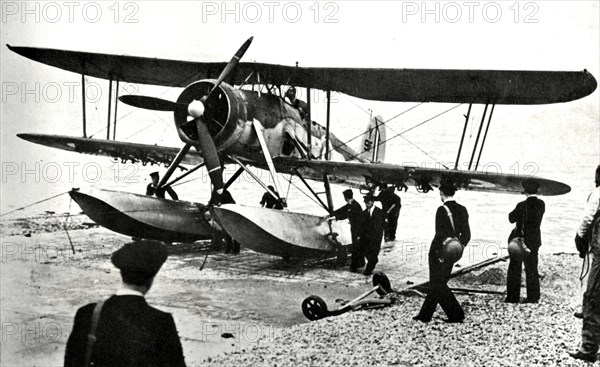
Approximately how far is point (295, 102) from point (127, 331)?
6.85 metres

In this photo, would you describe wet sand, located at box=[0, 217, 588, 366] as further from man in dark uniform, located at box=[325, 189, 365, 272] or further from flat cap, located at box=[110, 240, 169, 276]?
flat cap, located at box=[110, 240, 169, 276]

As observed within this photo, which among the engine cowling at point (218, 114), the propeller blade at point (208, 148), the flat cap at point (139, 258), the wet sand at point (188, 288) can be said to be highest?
the engine cowling at point (218, 114)

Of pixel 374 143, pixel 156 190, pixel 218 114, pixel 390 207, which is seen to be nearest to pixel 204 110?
pixel 218 114

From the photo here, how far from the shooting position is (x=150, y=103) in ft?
22.1

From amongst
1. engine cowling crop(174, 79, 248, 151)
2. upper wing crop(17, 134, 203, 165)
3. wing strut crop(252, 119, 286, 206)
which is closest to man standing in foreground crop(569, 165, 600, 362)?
wing strut crop(252, 119, 286, 206)

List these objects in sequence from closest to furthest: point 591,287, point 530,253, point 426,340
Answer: point 591,287 → point 426,340 → point 530,253

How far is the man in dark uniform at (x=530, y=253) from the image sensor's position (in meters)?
5.35

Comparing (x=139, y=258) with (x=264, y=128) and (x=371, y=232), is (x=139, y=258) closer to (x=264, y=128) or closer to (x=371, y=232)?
(x=371, y=232)

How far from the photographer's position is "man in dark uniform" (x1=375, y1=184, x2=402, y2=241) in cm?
1053

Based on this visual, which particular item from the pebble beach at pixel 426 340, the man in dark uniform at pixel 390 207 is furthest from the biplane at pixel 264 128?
the pebble beach at pixel 426 340

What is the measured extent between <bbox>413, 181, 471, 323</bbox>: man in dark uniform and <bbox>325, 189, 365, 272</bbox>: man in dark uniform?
8.91 ft

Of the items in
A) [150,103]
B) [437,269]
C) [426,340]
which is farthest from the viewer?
[150,103]

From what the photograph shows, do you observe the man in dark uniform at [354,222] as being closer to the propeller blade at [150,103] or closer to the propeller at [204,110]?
the propeller at [204,110]

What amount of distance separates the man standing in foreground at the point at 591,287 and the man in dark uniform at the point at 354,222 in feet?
12.7
